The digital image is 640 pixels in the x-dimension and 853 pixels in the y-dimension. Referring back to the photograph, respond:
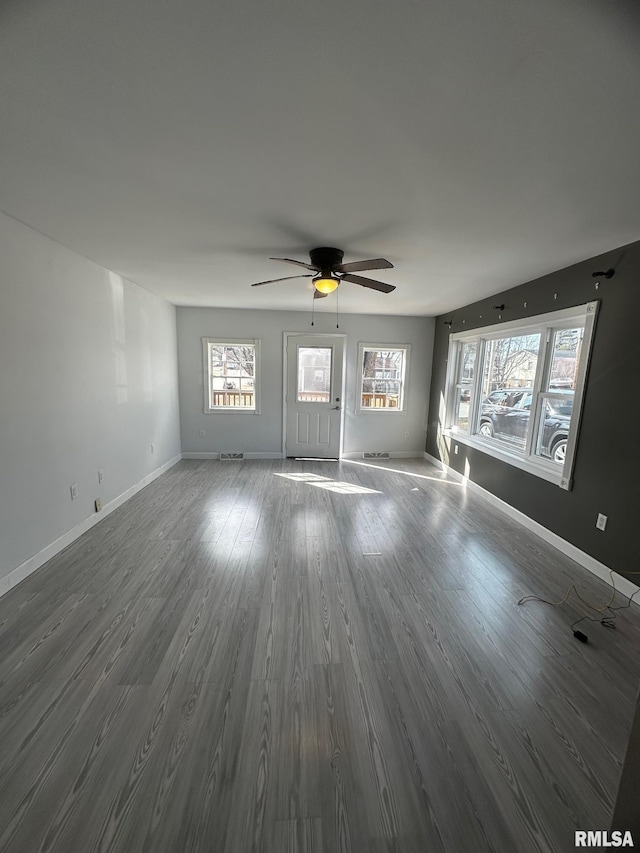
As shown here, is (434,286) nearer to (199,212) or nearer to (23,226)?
(199,212)

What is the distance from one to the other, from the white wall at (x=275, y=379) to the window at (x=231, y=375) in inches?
4.0

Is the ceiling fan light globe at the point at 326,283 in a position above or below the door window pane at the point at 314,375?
above

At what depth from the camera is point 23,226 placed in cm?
229

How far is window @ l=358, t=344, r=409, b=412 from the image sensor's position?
5.73m

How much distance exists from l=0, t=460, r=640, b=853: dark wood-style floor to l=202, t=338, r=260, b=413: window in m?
3.02

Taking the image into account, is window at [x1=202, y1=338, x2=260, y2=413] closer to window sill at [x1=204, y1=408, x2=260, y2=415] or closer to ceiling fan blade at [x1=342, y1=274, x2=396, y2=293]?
window sill at [x1=204, y1=408, x2=260, y2=415]

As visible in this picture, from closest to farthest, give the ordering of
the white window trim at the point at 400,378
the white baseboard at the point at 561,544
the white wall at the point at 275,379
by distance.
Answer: the white baseboard at the point at 561,544 → the white wall at the point at 275,379 → the white window trim at the point at 400,378

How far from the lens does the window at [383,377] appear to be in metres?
5.73

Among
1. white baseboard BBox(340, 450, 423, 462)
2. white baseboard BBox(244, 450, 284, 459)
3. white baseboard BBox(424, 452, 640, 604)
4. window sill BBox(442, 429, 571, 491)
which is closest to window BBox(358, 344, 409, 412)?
white baseboard BBox(340, 450, 423, 462)

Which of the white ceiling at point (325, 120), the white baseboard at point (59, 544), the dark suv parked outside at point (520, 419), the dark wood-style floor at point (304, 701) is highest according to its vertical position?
the white ceiling at point (325, 120)

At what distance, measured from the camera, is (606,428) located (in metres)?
2.59

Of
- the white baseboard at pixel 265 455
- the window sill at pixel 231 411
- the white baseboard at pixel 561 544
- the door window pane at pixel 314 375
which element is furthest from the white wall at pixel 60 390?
the white baseboard at pixel 561 544

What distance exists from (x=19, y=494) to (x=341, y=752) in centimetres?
245

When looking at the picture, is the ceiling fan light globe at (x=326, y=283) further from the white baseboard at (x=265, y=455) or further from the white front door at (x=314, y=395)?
the white baseboard at (x=265, y=455)
